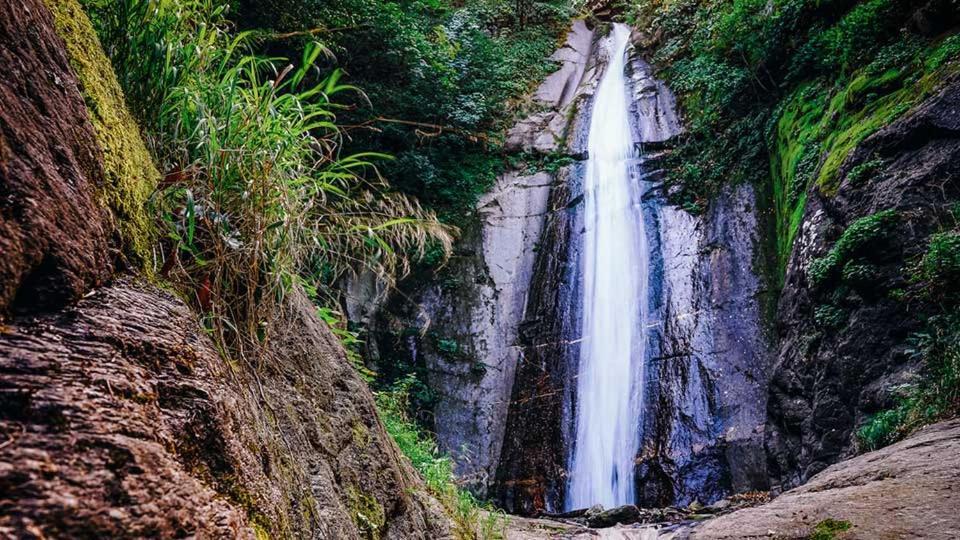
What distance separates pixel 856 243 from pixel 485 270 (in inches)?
249

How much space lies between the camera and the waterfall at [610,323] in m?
7.91

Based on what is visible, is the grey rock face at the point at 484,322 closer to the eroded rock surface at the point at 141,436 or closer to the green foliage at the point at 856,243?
the green foliage at the point at 856,243

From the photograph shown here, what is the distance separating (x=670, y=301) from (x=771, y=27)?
4.35m

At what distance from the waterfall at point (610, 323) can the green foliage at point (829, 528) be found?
5.15 meters

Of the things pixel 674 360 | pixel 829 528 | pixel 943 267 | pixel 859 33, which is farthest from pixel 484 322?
pixel 829 528

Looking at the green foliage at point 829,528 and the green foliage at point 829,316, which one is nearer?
the green foliage at point 829,528

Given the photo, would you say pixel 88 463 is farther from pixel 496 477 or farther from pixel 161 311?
pixel 496 477

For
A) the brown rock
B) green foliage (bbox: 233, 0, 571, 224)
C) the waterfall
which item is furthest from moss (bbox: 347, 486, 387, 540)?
the waterfall

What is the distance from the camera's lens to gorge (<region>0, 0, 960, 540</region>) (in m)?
1.00

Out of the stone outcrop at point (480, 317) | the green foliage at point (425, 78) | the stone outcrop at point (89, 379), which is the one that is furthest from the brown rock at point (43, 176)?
the stone outcrop at point (480, 317)

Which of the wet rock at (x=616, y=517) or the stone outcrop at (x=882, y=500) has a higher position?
the stone outcrop at (x=882, y=500)

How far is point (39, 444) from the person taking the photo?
0.73 metres

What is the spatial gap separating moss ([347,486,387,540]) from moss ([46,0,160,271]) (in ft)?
4.16

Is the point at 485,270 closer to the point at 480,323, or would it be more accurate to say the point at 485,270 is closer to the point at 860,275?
the point at 480,323
